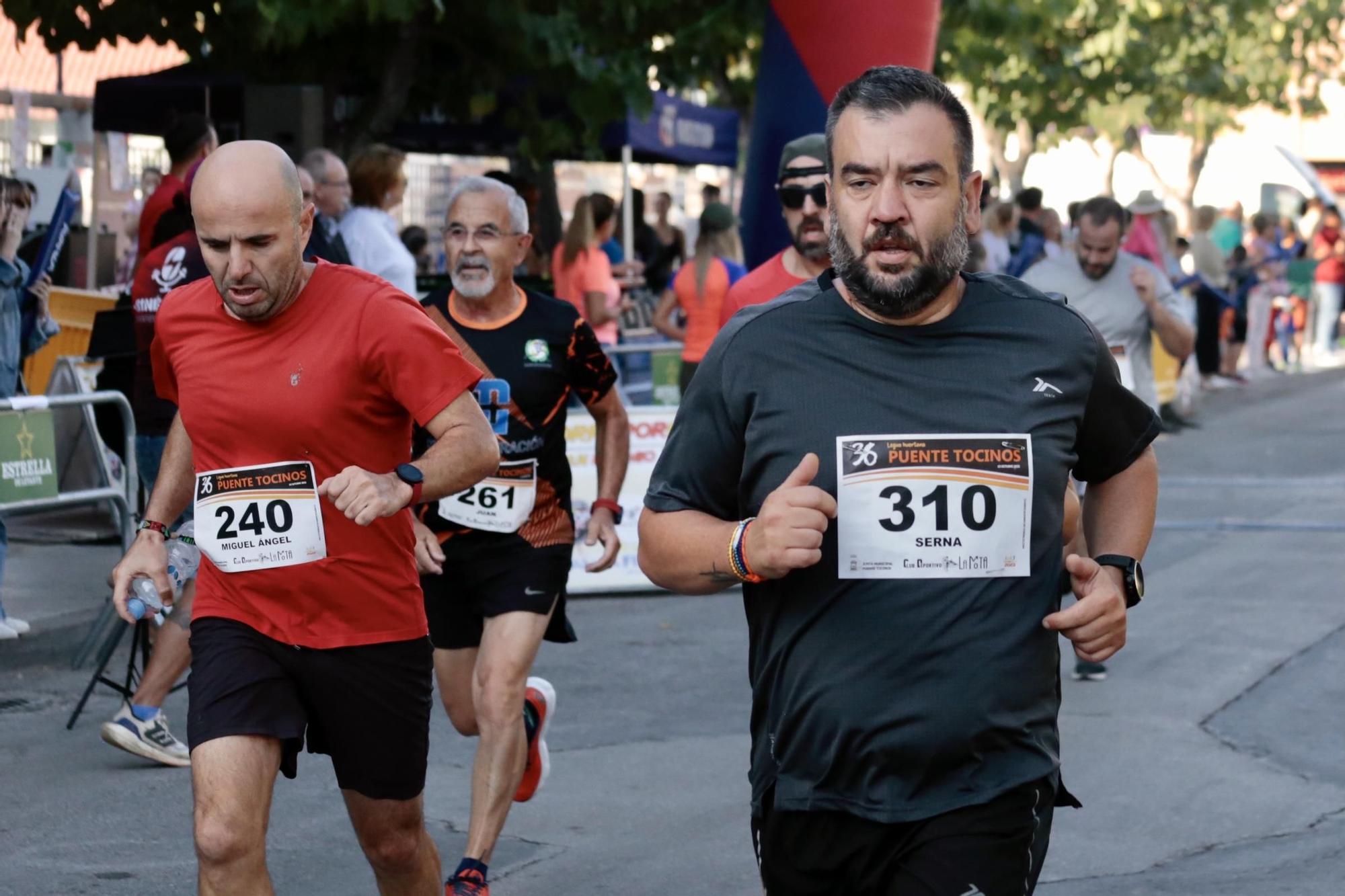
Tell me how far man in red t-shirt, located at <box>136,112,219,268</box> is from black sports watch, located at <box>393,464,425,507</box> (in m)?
4.54

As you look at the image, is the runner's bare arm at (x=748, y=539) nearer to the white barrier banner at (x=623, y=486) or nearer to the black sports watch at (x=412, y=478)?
the black sports watch at (x=412, y=478)

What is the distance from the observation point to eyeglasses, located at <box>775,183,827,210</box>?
6.43m

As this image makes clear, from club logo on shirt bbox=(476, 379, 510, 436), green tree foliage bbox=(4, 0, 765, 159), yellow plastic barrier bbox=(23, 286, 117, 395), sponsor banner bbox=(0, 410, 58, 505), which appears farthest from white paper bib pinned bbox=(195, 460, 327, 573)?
yellow plastic barrier bbox=(23, 286, 117, 395)

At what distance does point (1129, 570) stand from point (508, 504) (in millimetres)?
2830

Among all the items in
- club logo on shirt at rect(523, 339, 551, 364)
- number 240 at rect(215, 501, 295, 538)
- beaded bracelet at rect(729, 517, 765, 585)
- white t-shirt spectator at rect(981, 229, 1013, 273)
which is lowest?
white t-shirt spectator at rect(981, 229, 1013, 273)

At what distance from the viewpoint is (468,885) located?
5.20 metres

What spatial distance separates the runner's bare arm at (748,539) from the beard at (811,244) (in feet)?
10.9

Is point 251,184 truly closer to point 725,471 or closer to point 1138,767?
point 725,471

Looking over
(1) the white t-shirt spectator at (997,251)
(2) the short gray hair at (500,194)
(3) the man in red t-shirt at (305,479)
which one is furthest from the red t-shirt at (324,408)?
(1) the white t-shirt spectator at (997,251)

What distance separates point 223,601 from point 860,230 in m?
1.91

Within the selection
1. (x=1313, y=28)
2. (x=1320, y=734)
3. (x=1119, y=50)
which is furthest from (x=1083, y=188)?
(x=1320, y=734)

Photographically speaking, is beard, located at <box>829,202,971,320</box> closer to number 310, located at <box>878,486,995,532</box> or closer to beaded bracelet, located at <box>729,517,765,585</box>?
number 310, located at <box>878,486,995,532</box>

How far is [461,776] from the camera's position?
6926 millimetres

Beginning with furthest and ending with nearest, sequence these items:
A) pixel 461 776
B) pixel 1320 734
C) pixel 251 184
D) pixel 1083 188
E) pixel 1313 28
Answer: pixel 1083 188, pixel 1313 28, pixel 1320 734, pixel 461 776, pixel 251 184
